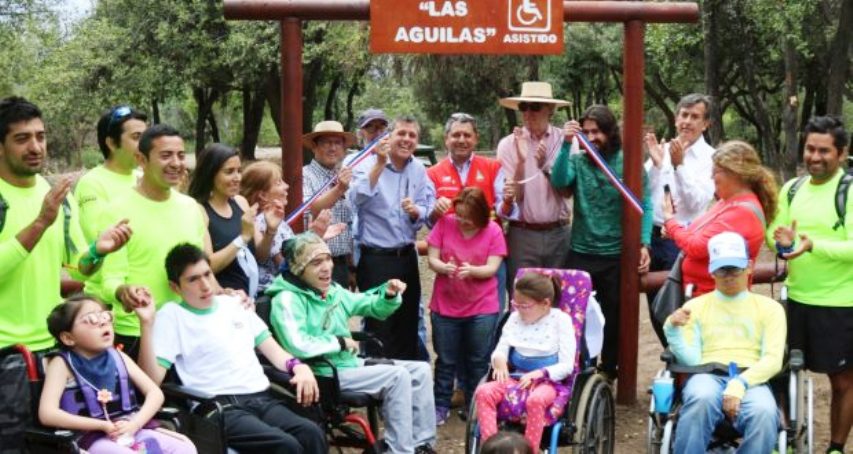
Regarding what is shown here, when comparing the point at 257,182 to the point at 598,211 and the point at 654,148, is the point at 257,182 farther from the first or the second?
the point at 654,148

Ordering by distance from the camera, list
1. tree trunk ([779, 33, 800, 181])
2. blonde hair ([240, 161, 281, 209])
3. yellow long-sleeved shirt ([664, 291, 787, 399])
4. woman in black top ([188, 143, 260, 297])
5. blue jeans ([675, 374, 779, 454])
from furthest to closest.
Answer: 1. tree trunk ([779, 33, 800, 181])
2. blonde hair ([240, 161, 281, 209])
3. woman in black top ([188, 143, 260, 297])
4. yellow long-sleeved shirt ([664, 291, 787, 399])
5. blue jeans ([675, 374, 779, 454])

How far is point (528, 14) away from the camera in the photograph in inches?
247

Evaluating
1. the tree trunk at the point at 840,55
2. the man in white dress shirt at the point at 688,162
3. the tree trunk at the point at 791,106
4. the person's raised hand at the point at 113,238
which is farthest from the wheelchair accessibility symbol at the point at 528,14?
the tree trunk at the point at 791,106

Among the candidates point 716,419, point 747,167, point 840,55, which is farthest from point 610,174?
point 840,55

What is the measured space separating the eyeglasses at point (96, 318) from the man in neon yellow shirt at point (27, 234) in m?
0.27

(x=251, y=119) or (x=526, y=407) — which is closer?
(x=526, y=407)

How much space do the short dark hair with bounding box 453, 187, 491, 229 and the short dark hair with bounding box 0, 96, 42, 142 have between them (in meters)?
2.51

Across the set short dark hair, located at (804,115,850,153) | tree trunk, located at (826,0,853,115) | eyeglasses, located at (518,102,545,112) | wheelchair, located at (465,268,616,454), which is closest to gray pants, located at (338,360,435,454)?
wheelchair, located at (465,268,616,454)

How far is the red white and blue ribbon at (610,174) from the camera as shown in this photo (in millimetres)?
6266

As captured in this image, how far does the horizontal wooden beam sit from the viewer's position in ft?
20.1

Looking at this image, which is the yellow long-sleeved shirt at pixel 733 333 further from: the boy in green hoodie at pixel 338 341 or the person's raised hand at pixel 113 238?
the person's raised hand at pixel 113 238

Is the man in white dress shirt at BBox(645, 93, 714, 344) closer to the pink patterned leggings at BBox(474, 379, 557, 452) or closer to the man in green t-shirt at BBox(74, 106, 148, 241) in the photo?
the pink patterned leggings at BBox(474, 379, 557, 452)

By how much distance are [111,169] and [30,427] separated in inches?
55.8

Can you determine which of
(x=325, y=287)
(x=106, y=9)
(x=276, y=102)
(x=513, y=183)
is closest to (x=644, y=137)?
(x=513, y=183)
